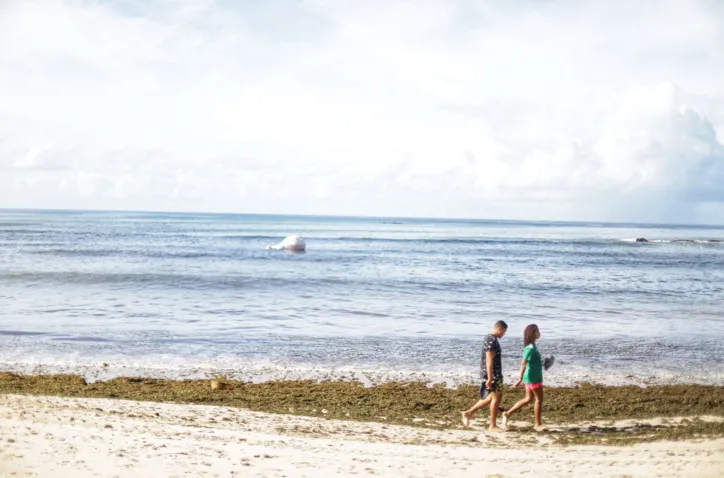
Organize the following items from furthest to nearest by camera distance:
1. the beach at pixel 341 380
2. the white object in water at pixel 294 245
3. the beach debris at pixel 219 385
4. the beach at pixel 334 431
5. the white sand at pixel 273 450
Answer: the white object in water at pixel 294 245 → the beach debris at pixel 219 385 → the beach at pixel 341 380 → the beach at pixel 334 431 → the white sand at pixel 273 450

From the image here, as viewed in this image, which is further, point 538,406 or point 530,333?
point 538,406

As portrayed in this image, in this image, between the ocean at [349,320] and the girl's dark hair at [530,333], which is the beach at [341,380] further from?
the girl's dark hair at [530,333]

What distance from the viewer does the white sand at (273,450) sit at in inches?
286

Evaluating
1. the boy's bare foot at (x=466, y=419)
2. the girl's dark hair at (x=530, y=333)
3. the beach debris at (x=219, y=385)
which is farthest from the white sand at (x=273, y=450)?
the beach debris at (x=219, y=385)

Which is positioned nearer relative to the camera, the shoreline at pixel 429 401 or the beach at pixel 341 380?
the beach at pixel 341 380

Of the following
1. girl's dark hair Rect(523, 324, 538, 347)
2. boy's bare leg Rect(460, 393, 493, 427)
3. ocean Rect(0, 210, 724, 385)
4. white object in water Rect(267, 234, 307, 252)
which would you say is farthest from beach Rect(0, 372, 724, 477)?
white object in water Rect(267, 234, 307, 252)

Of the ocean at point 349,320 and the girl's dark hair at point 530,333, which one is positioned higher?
the girl's dark hair at point 530,333

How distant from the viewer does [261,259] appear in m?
49.8

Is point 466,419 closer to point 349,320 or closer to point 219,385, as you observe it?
point 219,385

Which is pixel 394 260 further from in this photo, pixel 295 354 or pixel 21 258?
pixel 295 354

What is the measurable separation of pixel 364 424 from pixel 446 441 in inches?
56.2

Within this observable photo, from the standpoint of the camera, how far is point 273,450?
26.4 feet

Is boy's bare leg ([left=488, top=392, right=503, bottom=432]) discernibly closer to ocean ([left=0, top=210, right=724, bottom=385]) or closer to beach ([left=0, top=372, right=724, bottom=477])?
beach ([left=0, top=372, right=724, bottom=477])

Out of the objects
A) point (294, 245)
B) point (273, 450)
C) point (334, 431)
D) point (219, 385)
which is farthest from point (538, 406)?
point (294, 245)
